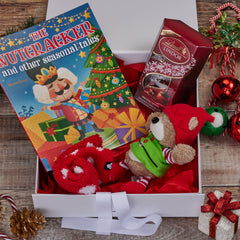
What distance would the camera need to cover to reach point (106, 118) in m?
0.93

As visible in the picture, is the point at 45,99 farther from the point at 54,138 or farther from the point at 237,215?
the point at 237,215

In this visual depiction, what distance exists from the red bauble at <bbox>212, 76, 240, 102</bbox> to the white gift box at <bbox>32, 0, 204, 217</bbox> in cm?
17

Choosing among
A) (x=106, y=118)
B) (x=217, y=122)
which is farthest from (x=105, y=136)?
(x=217, y=122)

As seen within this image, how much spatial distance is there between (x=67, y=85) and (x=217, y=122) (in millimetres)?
374

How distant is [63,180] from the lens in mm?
821

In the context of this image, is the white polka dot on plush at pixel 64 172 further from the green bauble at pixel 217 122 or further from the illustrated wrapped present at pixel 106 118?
the green bauble at pixel 217 122

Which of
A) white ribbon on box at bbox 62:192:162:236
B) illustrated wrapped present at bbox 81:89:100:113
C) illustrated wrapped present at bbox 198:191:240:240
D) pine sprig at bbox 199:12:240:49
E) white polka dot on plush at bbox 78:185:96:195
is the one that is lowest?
white ribbon on box at bbox 62:192:162:236

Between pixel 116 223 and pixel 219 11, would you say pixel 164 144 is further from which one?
pixel 219 11

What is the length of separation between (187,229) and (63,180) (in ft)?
1.00

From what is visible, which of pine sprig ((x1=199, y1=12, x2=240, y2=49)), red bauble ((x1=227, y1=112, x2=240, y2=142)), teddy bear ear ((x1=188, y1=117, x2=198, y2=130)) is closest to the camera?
teddy bear ear ((x1=188, y1=117, x2=198, y2=130))

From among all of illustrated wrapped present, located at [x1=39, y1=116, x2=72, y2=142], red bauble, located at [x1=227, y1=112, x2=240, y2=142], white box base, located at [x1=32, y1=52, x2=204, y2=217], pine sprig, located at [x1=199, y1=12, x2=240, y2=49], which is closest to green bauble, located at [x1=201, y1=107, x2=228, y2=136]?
red bauble, located at [x1=227, y1=112, x2=240, y2=142]

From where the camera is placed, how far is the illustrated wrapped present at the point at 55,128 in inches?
35.7

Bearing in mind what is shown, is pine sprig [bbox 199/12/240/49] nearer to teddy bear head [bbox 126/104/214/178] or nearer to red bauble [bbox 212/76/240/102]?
red bauble [bbox 212/76/240/102]

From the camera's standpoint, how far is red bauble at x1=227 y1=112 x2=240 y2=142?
0.90m
